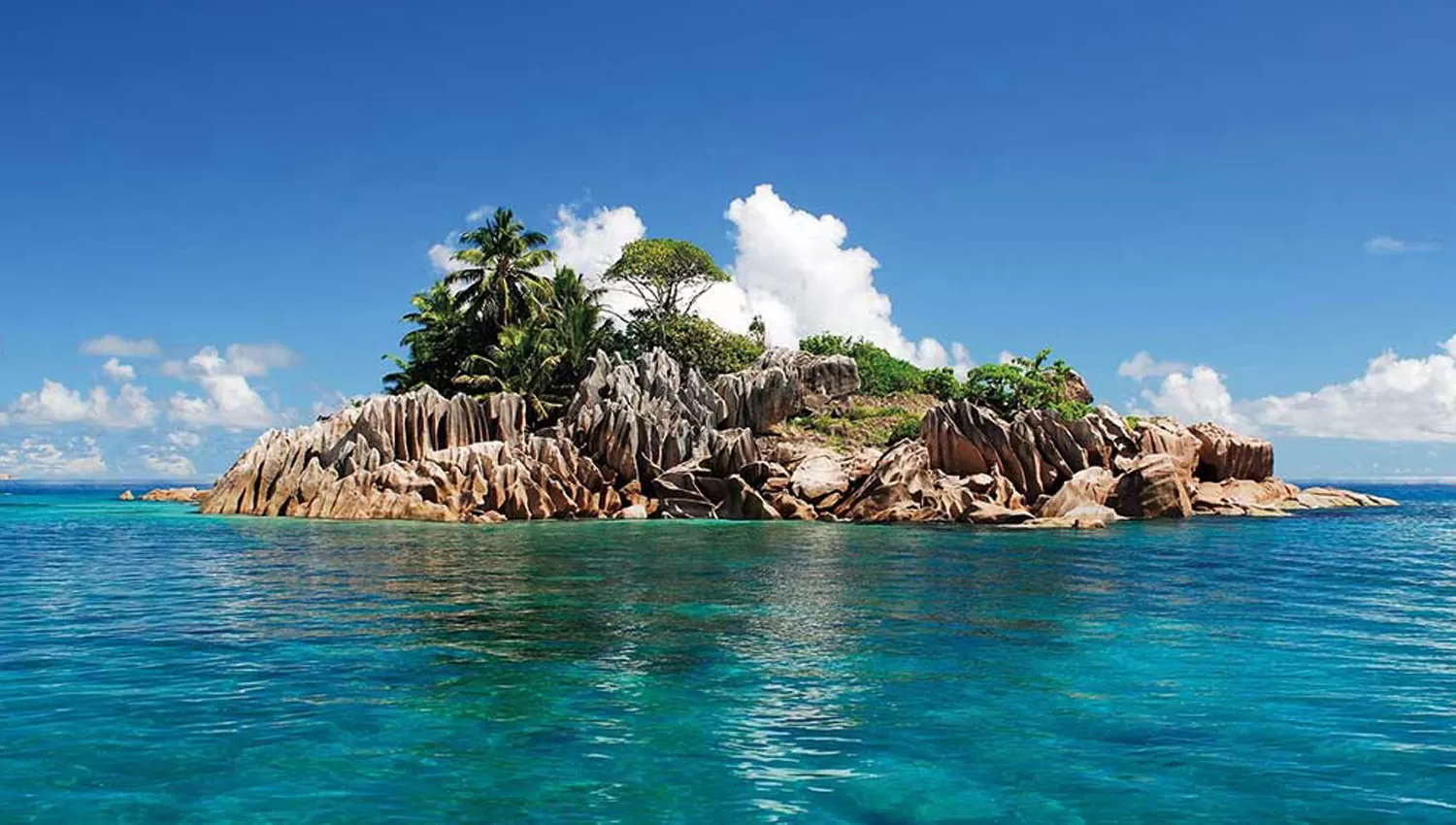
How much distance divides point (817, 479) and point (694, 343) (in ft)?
92.1

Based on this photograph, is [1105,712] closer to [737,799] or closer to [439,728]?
[737,799]

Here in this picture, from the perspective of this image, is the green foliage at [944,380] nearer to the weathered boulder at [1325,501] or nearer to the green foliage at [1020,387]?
the green foliage at [1020,387]

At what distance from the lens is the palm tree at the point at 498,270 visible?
7450 cm

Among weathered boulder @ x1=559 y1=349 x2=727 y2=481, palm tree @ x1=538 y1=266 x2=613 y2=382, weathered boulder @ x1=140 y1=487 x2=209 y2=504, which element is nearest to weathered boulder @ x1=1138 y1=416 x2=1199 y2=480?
weathered boulder @ x1=559 y1=349 x2=727 y2=481

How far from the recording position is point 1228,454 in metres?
67.9

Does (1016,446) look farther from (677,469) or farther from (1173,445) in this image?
(677,469)

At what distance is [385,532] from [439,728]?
34545 millimetres

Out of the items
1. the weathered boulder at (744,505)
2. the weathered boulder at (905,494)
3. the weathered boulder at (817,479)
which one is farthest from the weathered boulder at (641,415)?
the weathered boulder at (905,494)

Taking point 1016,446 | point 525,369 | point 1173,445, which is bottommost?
point 1016,446

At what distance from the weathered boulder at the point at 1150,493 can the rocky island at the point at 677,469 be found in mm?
79

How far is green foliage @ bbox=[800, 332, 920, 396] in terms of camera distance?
95.5 metres

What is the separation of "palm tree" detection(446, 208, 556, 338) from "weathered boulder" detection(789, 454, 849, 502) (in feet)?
90.8

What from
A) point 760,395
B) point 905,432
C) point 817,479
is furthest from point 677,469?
point 905,432

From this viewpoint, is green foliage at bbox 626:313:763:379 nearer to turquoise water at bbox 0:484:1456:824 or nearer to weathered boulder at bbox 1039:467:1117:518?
weathered boulder at bbox 1039:467:1117:518
